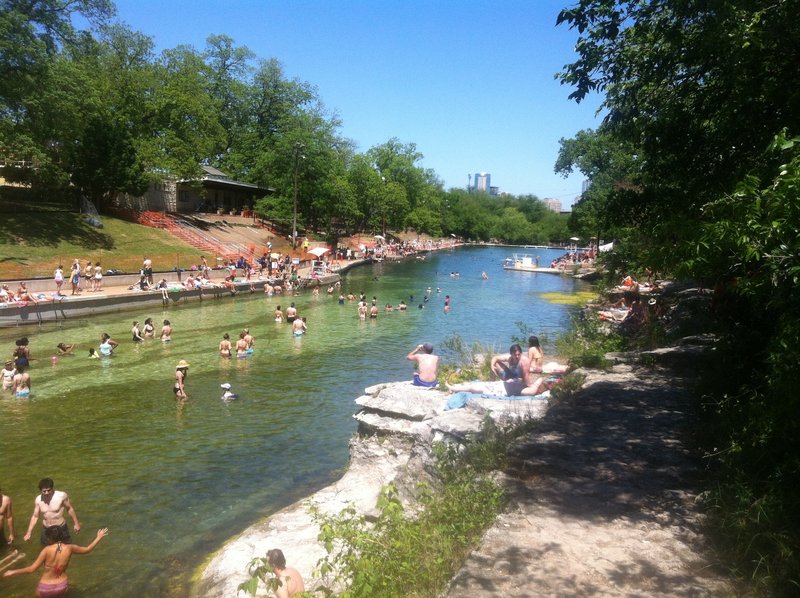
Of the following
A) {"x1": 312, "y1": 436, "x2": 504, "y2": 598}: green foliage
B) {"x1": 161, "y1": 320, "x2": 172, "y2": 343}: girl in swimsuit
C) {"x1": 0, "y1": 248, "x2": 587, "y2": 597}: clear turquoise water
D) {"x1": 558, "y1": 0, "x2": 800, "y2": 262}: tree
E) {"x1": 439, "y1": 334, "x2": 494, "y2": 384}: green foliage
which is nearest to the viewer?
{"x1": 312, "y1": 436, "x2": 504, "y2": 598}: green foliage

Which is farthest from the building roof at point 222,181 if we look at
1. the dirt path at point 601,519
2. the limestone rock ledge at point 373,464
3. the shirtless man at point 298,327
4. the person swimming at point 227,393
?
the dirt path at point 601,519

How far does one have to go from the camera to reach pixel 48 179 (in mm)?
36781

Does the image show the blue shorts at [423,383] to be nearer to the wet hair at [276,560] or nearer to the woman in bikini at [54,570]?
the wet hair at [276,560]

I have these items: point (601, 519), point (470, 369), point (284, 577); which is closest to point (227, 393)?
point (470, 369)

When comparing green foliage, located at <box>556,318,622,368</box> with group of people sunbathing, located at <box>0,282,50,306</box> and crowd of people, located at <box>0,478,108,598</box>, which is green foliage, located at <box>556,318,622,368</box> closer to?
crowd of people, located at <box>0,478,108,598</box>

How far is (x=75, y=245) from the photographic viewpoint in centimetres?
3653

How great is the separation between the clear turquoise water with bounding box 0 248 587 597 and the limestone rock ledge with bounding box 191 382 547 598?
0.62 metres

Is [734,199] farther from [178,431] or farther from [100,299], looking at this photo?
[100,299]

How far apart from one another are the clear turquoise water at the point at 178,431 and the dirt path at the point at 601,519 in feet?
15.3

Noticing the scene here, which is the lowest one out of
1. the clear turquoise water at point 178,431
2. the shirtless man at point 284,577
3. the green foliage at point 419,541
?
the clear turquoise water at point 178,431

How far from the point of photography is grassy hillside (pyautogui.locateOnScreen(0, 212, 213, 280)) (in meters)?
31.9

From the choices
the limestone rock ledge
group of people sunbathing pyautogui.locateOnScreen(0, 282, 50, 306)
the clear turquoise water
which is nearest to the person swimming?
the clear turquoise water

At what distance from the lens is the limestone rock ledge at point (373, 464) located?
776cm

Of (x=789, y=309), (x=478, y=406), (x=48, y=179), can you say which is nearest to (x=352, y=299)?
(x=48, y=179)
